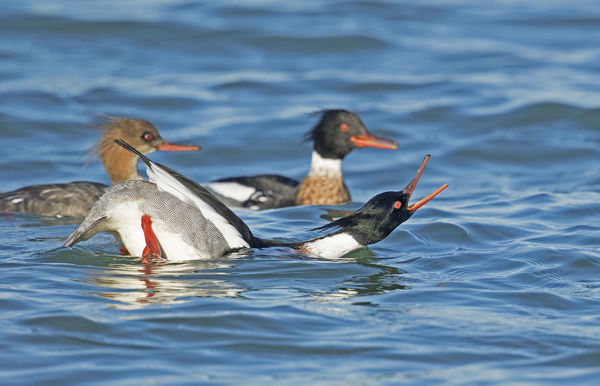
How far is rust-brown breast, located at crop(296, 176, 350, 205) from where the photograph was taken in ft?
33.4

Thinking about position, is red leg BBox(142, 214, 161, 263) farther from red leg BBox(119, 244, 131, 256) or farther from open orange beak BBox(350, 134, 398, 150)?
open orange beak BBox(350, 134, 398, 150)

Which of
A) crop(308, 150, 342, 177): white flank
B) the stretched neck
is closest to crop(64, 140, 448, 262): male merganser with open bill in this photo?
the stretched neck

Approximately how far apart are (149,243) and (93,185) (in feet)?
8.96

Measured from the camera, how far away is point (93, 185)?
9250mm

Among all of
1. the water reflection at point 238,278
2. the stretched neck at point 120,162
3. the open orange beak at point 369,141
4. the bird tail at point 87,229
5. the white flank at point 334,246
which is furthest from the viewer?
the open orange beak at point 369,141

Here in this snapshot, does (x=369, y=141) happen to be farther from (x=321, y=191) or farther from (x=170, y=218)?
(x=170, y=218)

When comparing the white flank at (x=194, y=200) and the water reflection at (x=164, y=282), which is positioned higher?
the white flank at (x=194, y=200)

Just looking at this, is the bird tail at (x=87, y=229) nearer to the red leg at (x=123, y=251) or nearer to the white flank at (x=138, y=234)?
the white flank at (x=138, y=234)

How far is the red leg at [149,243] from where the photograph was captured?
6691mm

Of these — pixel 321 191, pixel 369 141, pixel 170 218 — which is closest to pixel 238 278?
pixel 170 218

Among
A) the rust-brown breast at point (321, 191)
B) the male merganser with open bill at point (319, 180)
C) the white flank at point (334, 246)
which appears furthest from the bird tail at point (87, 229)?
the rust-brown breast at point (321, 191)

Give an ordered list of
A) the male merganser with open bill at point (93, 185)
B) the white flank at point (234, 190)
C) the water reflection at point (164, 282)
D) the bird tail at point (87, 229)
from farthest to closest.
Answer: the white flank at point (234, 190) → the male merganser with open bill at point (93, 185) → the bird tail at point (87, 229) → the water reflection at point (164, 282)

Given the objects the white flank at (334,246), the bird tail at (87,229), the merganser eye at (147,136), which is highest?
the merganser eye at (147,136)

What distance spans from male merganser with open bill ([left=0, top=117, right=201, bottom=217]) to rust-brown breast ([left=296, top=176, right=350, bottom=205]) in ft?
4.60
